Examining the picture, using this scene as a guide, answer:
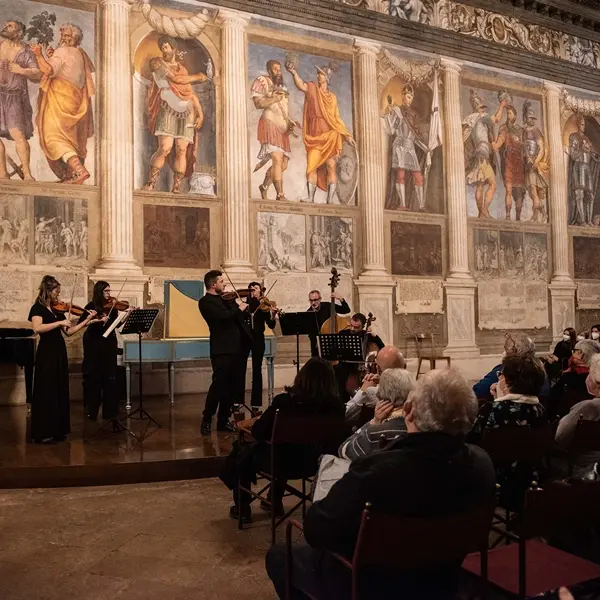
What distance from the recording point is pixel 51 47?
11016 millimetres

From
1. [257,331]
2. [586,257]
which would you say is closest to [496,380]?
[257,331]

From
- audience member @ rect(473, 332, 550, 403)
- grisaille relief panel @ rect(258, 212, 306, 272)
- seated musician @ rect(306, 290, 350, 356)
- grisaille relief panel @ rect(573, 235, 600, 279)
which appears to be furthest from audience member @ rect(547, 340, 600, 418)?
grisaille relief panel @ rect(573, 235, 600, 279)

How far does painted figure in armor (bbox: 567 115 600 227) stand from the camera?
16547 millimetres

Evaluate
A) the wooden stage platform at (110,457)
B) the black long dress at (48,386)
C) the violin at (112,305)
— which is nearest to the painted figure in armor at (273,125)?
the violin at (112,305)

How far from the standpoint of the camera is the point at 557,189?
16109mm

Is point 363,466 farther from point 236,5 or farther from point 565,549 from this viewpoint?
point 236,5

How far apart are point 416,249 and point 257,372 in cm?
659

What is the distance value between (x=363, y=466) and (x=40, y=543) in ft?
9.81

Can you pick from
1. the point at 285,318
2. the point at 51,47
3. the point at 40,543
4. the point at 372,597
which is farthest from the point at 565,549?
the point at 51,47

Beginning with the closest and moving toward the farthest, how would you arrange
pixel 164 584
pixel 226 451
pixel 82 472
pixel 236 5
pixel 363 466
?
1. pixel 363 466
2. pixel 164 584
3. pixel 82 472
4. pixel 226 451
5. pixel 236 5

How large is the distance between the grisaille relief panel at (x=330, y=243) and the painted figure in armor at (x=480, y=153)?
3655 millimetres

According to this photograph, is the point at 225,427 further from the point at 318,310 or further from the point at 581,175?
the point at 581,175

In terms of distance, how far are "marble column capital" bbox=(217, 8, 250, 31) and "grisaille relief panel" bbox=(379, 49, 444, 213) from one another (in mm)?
3336

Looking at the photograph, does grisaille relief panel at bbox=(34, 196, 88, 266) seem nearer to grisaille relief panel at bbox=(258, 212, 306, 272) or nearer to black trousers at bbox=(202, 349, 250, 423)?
grisaille relief panel at bbox=(258, 212, 306, 272)
